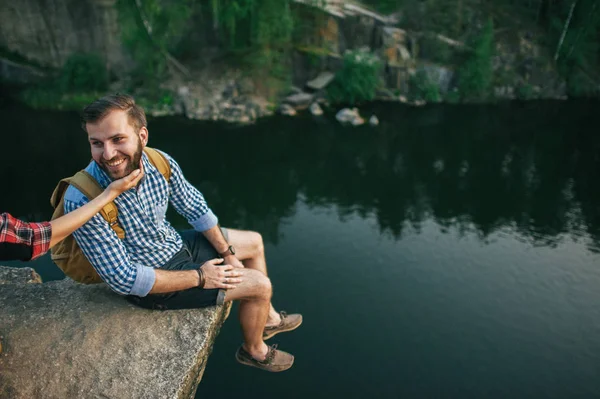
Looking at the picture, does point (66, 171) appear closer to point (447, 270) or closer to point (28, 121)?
point (28, 121)

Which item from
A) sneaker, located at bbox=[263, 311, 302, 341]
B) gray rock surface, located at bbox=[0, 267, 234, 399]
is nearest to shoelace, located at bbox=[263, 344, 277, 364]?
sneaker, located at bbox=[263, 311, 302, 341]

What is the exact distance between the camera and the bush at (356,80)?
2272 centimetres

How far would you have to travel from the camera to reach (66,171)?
49.2 ft

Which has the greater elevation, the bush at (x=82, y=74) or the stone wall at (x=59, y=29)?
the stone wall at (x=59, y=29)

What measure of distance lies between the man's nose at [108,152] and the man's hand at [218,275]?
1.41 meters

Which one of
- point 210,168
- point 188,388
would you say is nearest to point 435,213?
point 210,168

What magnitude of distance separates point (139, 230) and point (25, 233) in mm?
1112

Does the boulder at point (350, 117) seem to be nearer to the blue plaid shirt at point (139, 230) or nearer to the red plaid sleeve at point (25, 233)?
the blue plaid shirt at point (139, 230)

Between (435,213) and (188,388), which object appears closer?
(188,388)

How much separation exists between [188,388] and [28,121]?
1966 cm

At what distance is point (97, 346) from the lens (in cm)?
448

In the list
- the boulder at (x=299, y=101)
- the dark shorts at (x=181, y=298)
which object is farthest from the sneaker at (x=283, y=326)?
the boulder at (x=299, y=101)

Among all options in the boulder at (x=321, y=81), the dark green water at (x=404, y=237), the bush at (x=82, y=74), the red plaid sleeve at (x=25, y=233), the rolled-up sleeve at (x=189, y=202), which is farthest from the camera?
the boulder at (x=321, y=81)

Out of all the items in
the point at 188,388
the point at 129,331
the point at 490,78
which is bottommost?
the point at 188,388
